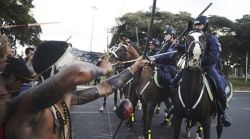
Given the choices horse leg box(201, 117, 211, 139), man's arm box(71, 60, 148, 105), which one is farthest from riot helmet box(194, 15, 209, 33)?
man's arm box(71, 60, 148, 105)

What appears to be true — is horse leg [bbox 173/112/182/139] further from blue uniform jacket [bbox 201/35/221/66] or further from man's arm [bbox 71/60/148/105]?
man's arm [bbox 71/60/148/105]

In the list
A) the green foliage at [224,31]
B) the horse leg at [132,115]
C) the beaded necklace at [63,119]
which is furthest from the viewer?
the green foliage at [224,31]

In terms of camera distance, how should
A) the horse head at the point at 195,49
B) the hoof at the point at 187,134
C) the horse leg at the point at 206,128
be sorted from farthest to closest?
the hoof at the point at 187,134, the horse leg at the point at 206,128, the horse head at the point at 195,49

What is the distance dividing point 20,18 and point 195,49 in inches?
1175

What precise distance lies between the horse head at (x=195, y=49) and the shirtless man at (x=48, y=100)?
442 cm

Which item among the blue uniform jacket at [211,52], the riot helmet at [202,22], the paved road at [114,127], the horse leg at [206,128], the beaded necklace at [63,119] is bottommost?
the paved road at [114,127]

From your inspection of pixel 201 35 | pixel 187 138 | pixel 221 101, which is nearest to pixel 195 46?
pixel 201 35

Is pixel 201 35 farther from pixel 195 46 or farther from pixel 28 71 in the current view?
pixel 28 71

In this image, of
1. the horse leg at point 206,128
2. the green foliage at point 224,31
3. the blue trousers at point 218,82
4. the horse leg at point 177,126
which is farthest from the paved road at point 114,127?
the green foliage at point 224,31

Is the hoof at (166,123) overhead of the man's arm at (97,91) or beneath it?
beneath

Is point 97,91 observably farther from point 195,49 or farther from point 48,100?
point 195,49

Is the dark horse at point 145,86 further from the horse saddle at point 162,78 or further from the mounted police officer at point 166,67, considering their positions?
the mounted police officer at point 166,67

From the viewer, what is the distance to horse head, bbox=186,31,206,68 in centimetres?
774

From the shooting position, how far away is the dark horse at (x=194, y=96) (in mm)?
7992
